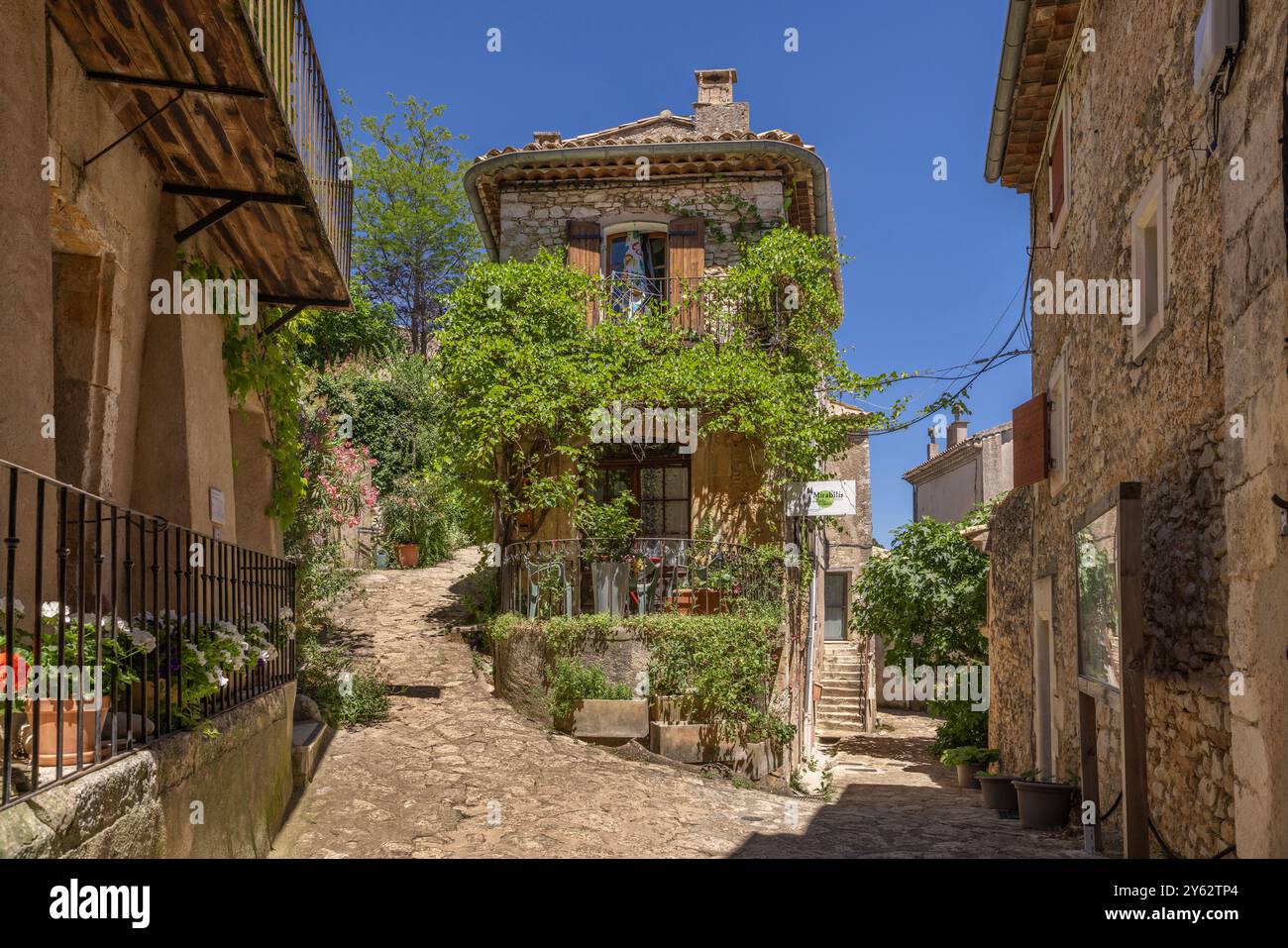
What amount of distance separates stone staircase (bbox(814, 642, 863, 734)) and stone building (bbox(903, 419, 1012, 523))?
3961 millimetres

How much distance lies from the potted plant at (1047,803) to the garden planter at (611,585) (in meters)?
4.57

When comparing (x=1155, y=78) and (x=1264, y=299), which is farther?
(x=1155, y=78)

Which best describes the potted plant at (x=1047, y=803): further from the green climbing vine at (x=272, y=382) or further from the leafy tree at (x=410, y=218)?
the leafy tree at (x=410, y=218)

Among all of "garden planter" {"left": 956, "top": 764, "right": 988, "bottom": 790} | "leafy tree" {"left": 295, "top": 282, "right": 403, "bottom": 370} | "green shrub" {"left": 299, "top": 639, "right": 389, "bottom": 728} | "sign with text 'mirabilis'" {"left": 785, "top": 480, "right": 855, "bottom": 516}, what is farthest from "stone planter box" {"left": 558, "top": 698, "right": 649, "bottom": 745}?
"leafy tree" {"left": 295, "top": 282, "right": 403, "bottom": 370}

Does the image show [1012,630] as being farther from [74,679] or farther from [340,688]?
[74,679]

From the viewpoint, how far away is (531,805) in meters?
8.01

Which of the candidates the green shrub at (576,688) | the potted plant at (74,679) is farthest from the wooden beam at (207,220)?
the green shrub at (576,688)

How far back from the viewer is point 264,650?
5.78 m

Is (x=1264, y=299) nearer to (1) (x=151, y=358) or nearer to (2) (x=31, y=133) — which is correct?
(2) (x=31, y=133)

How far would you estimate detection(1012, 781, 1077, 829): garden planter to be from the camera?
812 cm

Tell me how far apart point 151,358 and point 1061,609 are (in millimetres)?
7004

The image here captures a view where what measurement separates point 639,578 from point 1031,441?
14.0 feet

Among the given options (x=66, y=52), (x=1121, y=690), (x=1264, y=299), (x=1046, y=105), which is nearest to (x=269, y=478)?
(x=66, y=52)

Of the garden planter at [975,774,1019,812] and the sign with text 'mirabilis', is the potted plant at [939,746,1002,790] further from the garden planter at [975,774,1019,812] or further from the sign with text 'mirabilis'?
the sign with text 'mirabilis'
